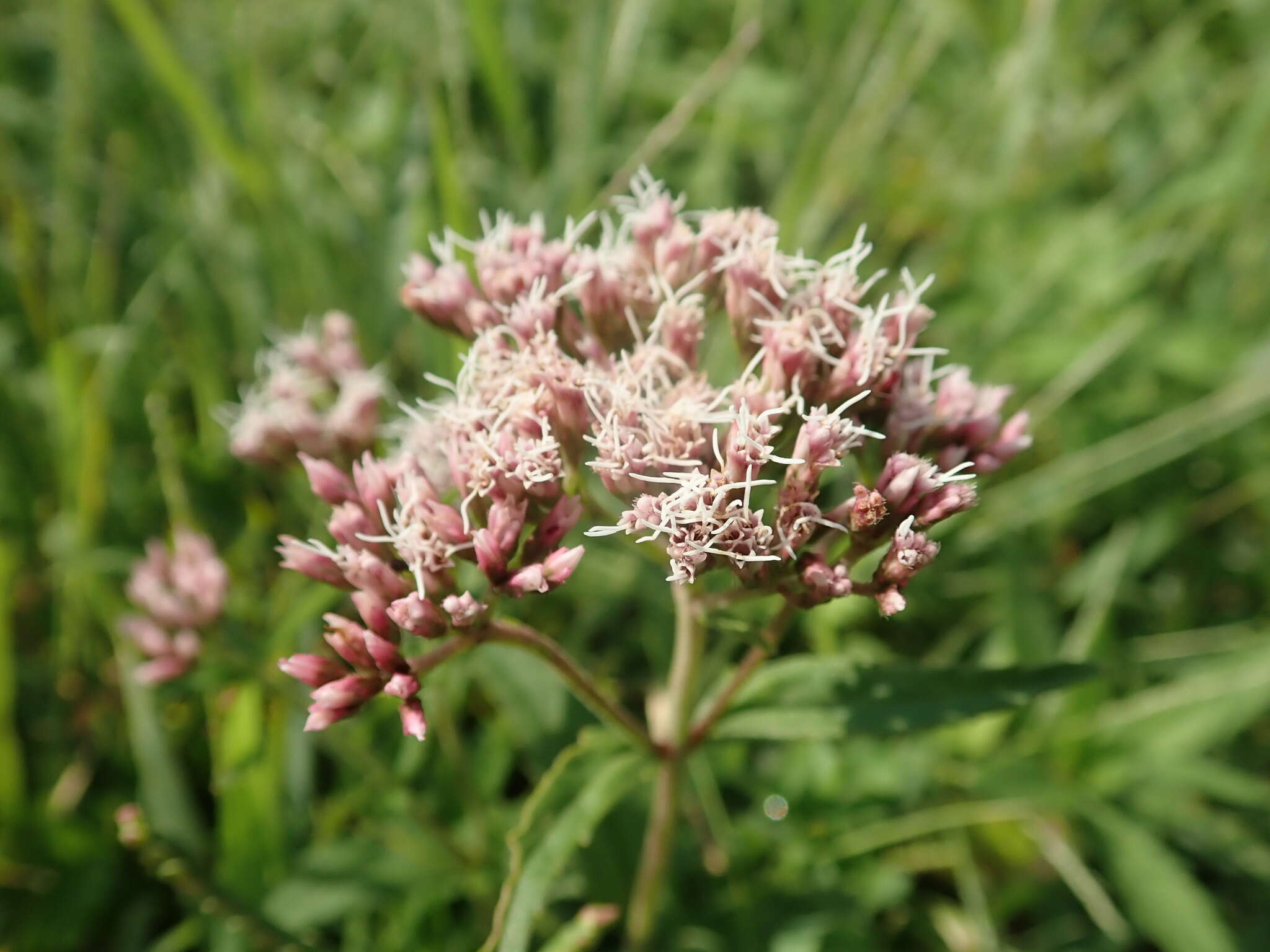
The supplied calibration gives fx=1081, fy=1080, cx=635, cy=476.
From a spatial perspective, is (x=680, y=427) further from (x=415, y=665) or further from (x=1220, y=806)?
(x=1220, y=806)

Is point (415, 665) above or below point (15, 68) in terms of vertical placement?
below

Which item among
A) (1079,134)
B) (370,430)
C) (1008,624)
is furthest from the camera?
(1079,134)

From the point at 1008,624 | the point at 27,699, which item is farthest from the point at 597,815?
the point at 27,699

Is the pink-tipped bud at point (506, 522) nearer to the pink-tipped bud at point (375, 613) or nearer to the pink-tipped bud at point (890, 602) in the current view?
the pink-tipped bud at point (375, 613)

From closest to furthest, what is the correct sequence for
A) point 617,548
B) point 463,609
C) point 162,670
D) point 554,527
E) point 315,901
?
point 463,609 < point 554,527 < point 315,901 < point 162,670 < point 617,548

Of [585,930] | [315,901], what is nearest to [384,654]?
[585,930]

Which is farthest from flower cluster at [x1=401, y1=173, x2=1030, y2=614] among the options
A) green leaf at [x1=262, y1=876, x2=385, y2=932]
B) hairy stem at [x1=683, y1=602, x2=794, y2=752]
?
green leaf at [x1=262, y1=876, x2=385, y2=932]

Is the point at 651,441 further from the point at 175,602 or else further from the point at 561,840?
the point at 175,602
